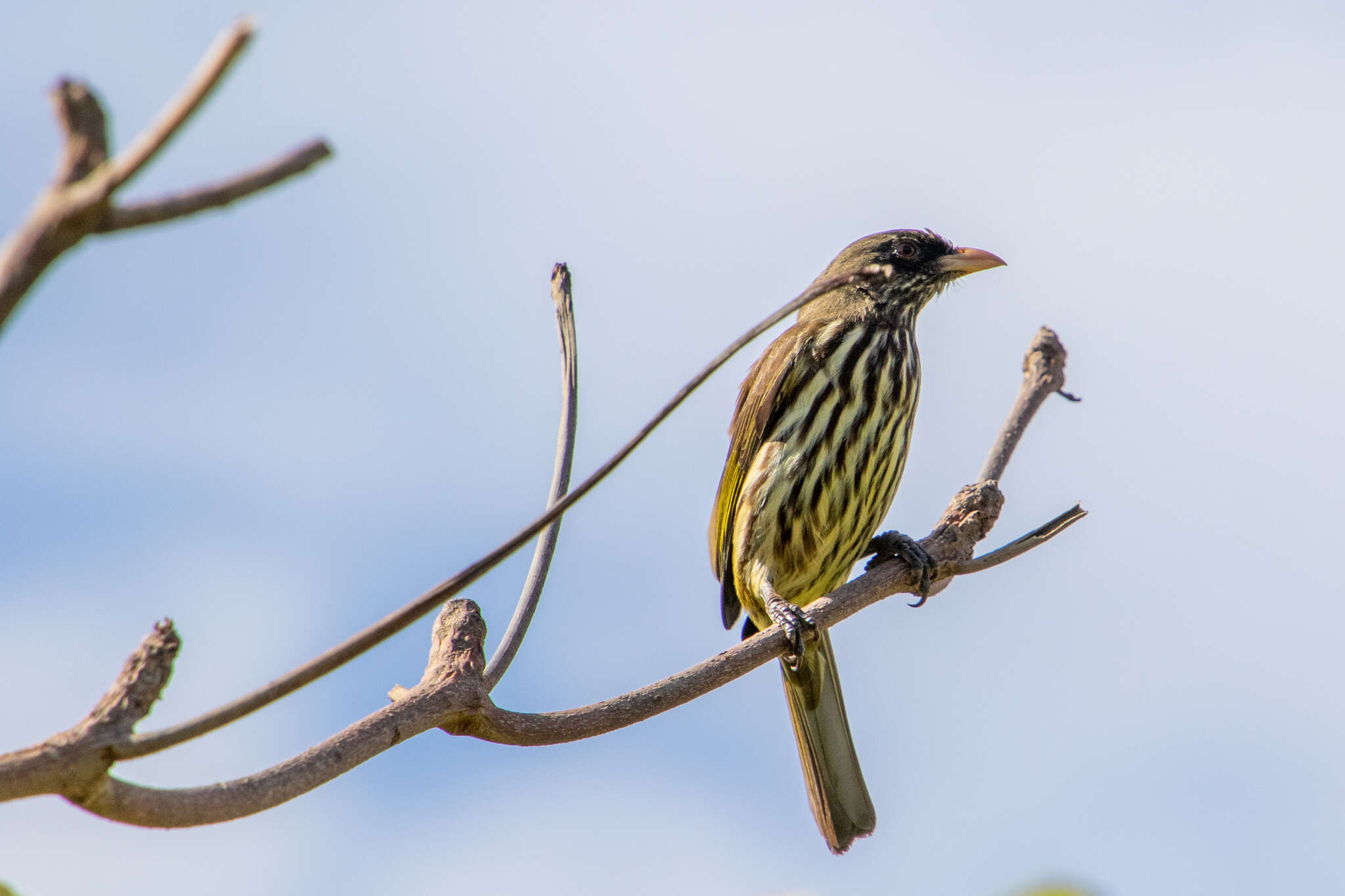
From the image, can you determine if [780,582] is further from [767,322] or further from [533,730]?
[767,322]

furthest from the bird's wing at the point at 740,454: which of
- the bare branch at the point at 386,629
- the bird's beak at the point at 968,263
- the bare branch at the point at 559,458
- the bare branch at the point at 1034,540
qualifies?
the bare branch at the point at 386,629

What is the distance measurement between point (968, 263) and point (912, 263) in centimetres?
28

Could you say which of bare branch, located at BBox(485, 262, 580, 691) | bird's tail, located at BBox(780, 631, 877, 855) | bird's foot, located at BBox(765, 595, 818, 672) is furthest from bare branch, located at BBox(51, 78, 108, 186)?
bird's tail, located at BBox(780, 631, 877, 855)

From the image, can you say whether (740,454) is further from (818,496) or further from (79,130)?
(79,130)

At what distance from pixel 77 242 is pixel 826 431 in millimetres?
4408

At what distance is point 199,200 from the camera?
1.04 meters

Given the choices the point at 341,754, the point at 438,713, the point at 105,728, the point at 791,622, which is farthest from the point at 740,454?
the point at 105,728

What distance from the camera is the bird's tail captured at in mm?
5059

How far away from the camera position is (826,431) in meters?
5.32

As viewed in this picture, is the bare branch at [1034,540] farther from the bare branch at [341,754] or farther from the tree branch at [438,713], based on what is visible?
the bare branch at [341,754]

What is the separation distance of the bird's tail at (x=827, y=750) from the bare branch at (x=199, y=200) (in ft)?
13.5

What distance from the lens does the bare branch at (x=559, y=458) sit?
2750 mm

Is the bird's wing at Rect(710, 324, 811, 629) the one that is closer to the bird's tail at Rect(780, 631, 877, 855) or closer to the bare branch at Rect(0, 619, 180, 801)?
the bird's tail at Rect(780, 631, 877, 855)

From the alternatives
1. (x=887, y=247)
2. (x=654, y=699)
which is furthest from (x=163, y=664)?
(x=887, y=247)
